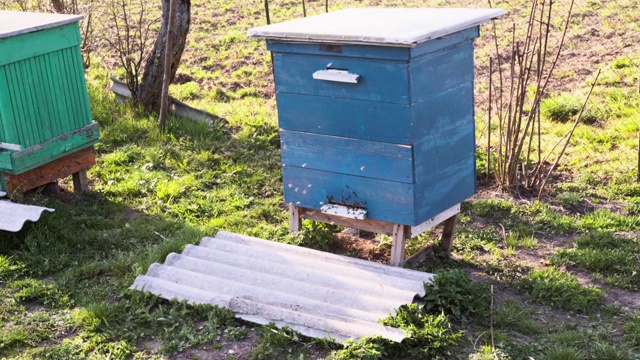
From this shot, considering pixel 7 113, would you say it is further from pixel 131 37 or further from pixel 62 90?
pixel 131 37

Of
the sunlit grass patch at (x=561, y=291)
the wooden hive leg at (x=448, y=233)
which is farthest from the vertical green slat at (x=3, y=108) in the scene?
the sunlit grass patch at (x=561, y=291)

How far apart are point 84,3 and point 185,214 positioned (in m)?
6.77

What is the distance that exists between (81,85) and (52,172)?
71 centimetres

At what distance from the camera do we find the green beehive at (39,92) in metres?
5.69

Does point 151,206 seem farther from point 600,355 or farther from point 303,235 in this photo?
point 600,355

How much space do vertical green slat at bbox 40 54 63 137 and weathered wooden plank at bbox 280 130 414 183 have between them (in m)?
2.01

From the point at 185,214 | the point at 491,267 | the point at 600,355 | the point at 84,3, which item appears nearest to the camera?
the point at 600,355

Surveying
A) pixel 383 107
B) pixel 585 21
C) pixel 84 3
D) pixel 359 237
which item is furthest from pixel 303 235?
pixel 84 3

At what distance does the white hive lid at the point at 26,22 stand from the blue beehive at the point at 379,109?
5.91 ft

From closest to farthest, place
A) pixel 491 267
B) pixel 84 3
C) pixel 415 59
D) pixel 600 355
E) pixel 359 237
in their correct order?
pixel 600 355 < pixel 415 59 < pixel 491 267 < pixel 359 237 < pixel 84 3

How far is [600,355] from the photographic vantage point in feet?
13.1

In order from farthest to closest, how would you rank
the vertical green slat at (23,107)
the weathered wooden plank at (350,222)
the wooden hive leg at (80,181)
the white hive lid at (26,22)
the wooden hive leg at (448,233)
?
the wooden hive leg at (80,181)
the vertical green slat at (23,107)
the white hive lid at (26,22)
the wooden hive leg at (448,233)
the weathered wooden plank at (350,222)

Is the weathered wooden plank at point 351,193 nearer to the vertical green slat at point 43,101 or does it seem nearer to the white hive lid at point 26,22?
the vertical green slat at point 43,101

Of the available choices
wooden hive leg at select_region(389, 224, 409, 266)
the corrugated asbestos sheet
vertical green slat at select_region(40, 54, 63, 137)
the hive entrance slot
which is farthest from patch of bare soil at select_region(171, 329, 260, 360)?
vertical green slat at select_region(40, 54, 63, 137)
